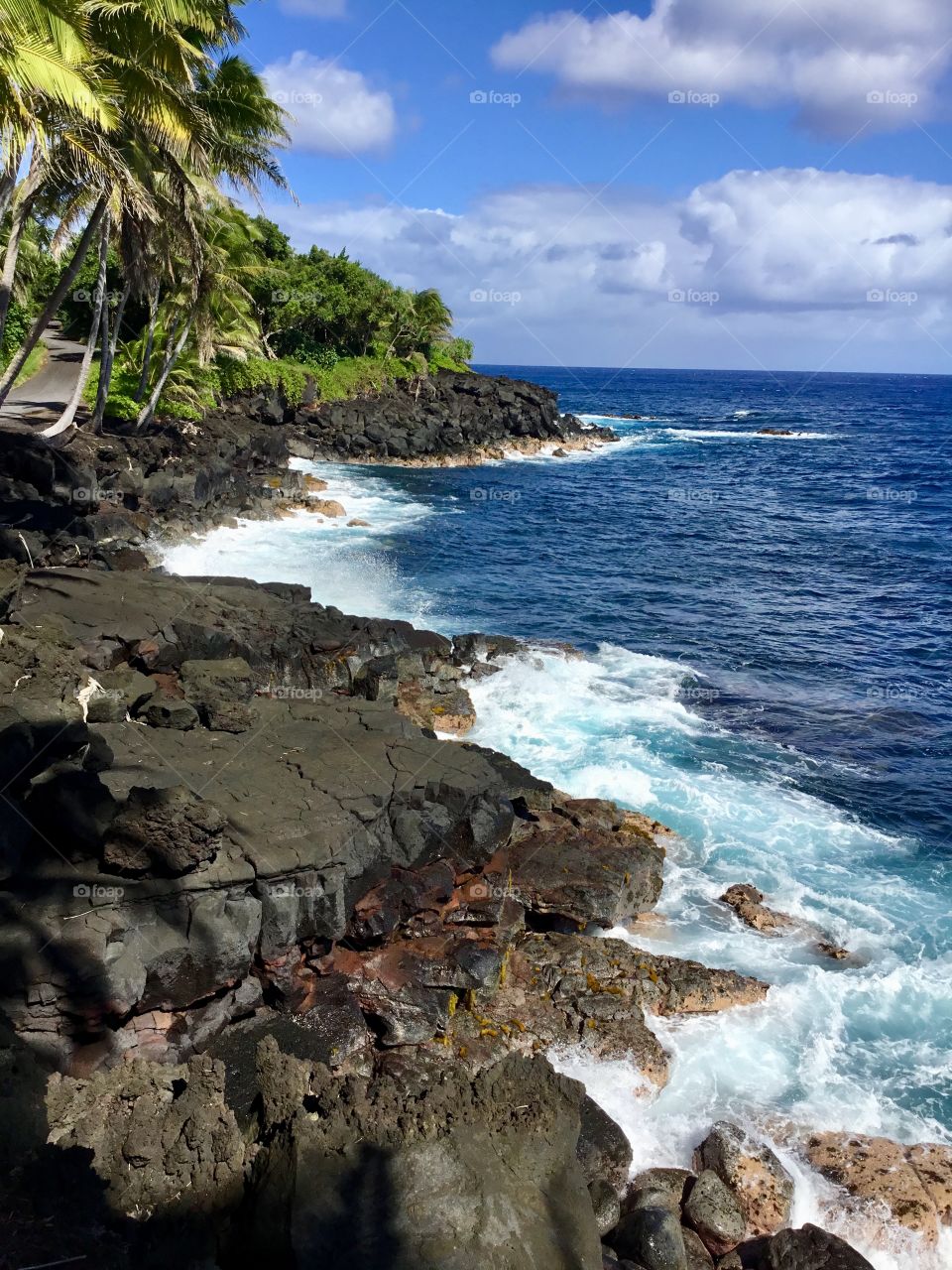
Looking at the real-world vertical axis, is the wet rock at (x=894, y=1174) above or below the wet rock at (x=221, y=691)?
below

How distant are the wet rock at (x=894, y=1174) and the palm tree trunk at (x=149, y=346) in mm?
37061

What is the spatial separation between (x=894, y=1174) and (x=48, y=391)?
4371 cm

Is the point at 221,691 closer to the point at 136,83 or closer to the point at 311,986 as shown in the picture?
the point at 311,986

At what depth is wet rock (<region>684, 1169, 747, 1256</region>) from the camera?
9102mm

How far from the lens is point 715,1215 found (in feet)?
30.1

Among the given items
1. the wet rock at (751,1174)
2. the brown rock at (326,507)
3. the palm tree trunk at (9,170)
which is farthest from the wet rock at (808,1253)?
the brown rock at (326,507)

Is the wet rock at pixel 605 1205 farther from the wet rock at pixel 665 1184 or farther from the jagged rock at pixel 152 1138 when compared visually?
the jagged rock at pixel 152 1138

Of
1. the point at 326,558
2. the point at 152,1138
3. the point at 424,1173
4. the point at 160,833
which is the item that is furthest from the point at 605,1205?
the point at 326,558

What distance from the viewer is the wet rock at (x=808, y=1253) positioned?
8539 mm

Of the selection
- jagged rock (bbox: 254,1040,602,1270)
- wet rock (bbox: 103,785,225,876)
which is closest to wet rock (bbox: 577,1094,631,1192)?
jagged rock (bbox: 254,1040,602,1270)

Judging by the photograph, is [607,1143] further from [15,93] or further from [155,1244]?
[15,93]

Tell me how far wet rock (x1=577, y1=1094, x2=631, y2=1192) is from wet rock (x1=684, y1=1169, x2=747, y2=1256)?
728 mm

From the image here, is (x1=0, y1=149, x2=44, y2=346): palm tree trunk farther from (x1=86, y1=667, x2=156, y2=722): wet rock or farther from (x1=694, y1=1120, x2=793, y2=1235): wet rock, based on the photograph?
(x1=694, y1=1120, x2=793, y2=1235): wet rock

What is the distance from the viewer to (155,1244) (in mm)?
6453
